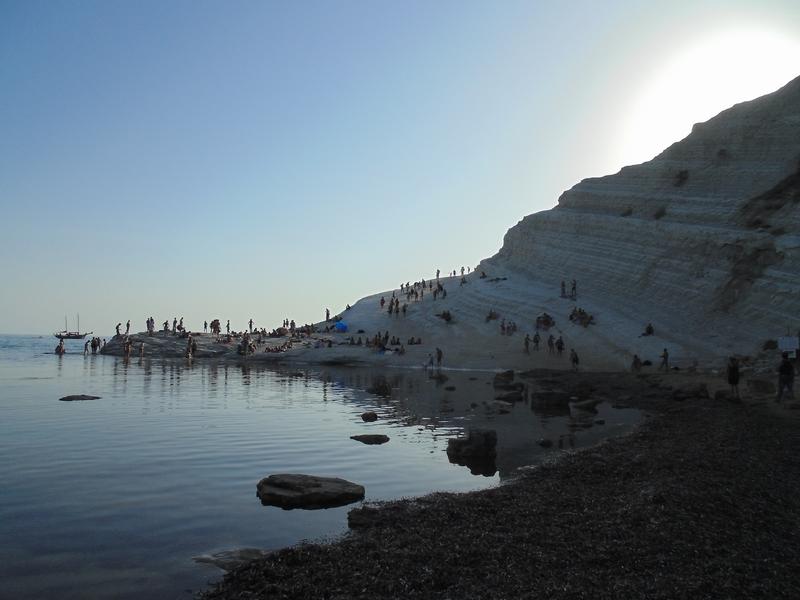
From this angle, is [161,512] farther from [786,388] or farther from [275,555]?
[786,388]

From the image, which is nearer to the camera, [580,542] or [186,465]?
[580,542]

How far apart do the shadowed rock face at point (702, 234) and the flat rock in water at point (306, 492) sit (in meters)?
37.8

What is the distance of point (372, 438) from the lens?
786 inches

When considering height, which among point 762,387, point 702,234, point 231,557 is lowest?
point 231,557

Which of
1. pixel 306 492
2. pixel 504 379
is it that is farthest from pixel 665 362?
pixel 306 492

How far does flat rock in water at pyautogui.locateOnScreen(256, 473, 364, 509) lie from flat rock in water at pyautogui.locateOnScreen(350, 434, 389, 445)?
663 centimetres

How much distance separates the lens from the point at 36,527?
10.5 m

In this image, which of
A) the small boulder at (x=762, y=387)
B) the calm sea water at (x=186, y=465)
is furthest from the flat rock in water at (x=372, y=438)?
the small boulder at (x=762, y=387)

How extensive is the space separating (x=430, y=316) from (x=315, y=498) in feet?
198

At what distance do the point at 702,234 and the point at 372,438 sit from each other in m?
43.7

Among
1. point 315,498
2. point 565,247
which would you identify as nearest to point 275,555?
→ point 315,498

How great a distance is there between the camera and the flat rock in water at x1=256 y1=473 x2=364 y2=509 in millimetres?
12156

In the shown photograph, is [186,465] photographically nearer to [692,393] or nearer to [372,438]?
[372,438]

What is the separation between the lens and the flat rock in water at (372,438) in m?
19.8
